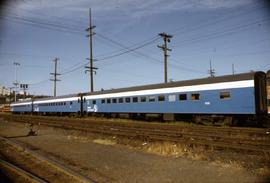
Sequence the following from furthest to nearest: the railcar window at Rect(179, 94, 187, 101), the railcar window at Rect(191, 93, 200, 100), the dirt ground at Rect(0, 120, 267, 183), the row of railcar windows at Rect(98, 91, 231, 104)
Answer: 1. the railcar window at Rect(179, 94, 187, 101)
2. the railcar window at Rect(191, 93, 200, 100)
3. the row of railcar windows at Rect(98, 91, 231, 104)
4. the dirt ground at Rect(0, 120, 267, 183)

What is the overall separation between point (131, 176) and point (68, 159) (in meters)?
3.08

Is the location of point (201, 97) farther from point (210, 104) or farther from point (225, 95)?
point (225, 95)

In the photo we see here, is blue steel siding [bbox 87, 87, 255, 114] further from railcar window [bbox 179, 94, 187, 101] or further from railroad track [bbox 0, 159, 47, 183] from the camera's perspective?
railroad track [bbox 0, 159, 47, 183]

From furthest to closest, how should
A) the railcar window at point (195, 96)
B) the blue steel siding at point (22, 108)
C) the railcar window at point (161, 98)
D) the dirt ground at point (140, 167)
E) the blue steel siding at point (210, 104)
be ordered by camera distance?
the blue steel siding at point (22, 108)
the railcar window at point (161, 98)
the railcar window at point (195, 96)
the blue steel siding at point (210, 104)
the dirt ground at point (140, 167)

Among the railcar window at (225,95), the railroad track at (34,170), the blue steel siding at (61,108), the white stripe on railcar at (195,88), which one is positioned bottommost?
the railroad track at (34,170)

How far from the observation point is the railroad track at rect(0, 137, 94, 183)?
23.4 ft

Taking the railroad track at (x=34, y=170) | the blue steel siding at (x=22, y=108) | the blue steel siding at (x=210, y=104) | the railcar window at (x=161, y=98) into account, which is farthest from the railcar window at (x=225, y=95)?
the blue steel siding at (x=22, y=108)

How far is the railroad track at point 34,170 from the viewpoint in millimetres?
7121

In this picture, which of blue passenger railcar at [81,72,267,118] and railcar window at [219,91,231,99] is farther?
railcar window at [219,91,231,99]

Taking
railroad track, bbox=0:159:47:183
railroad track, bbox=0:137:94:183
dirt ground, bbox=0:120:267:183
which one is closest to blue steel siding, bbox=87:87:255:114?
dirt ground, bbox=0:120:267:183

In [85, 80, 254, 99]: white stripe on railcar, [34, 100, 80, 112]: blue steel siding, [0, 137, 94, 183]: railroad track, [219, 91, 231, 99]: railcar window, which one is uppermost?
[85, 80, 254, 99]: white stripe on railcar

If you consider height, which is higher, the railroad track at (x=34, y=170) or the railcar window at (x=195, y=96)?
the railcar window at (x=195, y=96)

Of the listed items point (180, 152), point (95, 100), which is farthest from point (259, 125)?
point (95, 100)

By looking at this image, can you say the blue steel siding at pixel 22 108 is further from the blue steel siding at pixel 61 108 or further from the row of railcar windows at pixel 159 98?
the row of railcar windows at pixel 159 98
